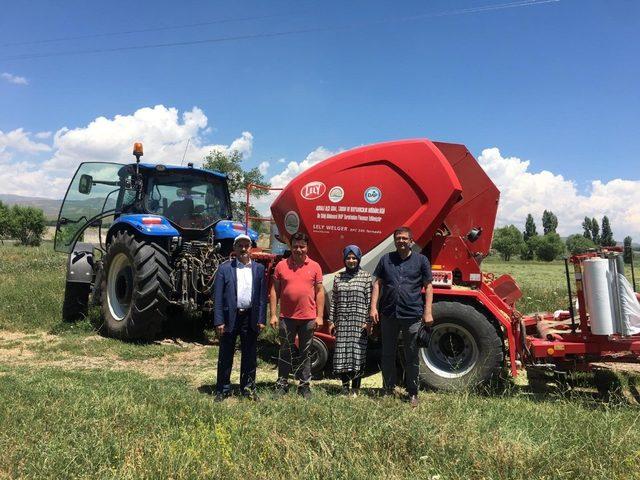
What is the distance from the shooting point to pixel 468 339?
514 cm

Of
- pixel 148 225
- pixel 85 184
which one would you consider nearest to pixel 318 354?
pixel 148 225

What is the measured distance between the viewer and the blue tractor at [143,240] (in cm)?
715

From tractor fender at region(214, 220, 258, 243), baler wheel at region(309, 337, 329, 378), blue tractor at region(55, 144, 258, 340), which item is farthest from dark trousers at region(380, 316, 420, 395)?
tractor fender at region(214, 220, 258, 243)

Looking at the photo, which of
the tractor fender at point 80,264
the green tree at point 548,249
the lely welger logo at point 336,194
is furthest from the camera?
the green tree at point 548,249

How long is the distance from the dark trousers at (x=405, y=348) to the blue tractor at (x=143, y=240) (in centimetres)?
347

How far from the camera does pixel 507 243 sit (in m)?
78.6

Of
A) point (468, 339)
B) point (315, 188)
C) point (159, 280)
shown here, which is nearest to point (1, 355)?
point (159, 280)

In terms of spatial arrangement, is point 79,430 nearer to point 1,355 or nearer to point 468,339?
point 468,339

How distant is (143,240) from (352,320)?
156 inches

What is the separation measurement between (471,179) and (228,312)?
10.9 ft

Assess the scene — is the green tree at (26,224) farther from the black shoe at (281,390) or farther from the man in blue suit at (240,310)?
the black shoe at (281,390)

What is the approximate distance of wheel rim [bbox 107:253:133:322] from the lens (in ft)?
25.1

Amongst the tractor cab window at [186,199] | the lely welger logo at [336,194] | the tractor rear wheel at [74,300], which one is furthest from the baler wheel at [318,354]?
the tractor rear wheel at [74,300]

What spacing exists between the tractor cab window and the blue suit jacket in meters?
3.44
